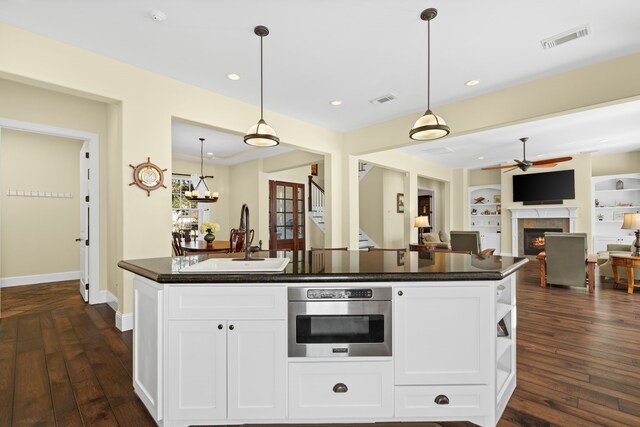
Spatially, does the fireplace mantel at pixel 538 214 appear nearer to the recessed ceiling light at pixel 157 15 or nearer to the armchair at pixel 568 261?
the armchair at pixel 568 261

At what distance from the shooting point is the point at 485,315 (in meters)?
1.75

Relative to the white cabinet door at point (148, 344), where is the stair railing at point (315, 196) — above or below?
above

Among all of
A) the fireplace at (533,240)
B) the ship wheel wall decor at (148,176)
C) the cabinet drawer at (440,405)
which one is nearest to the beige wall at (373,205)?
the fireplace at (533,240)

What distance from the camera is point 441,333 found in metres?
1.76

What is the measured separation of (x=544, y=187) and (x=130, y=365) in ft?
32.9

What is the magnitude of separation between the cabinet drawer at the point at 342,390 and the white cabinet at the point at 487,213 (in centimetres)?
950

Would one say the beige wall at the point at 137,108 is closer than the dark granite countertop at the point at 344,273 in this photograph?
No

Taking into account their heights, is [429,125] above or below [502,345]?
above

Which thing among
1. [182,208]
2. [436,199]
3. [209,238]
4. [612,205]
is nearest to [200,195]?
[182,208]

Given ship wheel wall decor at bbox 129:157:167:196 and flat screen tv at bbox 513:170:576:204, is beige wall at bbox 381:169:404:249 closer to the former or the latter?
flat screen tv at bbox 513:170:576:204

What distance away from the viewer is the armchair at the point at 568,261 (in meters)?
5.22

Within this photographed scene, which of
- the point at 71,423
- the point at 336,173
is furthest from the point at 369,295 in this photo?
the point at 336,173

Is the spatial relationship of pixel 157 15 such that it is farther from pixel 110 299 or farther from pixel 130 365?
pixel 110 299

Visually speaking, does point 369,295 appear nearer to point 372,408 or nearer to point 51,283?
point 372,408
